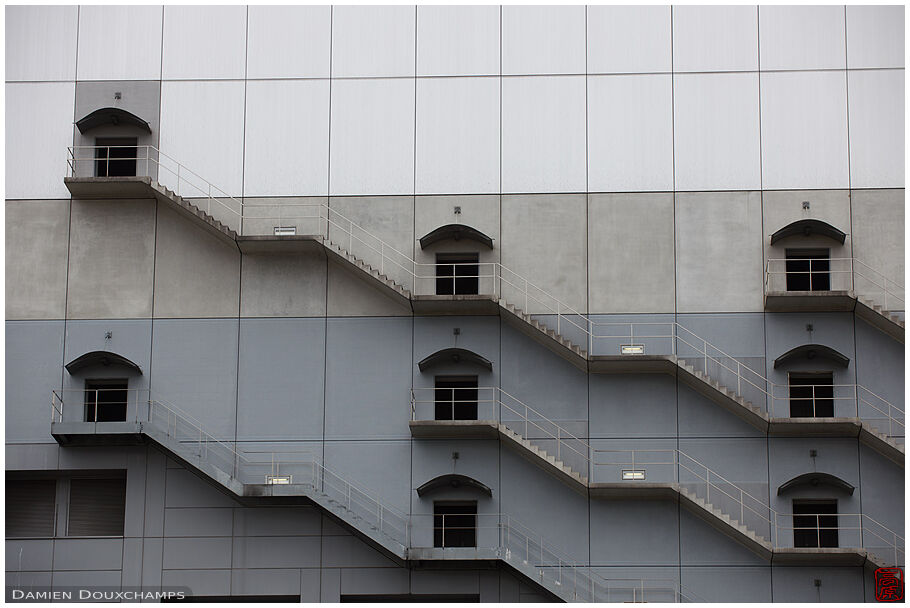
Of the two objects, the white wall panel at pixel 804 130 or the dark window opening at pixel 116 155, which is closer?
the white wall panel at pixel 804 130

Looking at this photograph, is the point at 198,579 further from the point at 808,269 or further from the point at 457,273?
the point at 808,269

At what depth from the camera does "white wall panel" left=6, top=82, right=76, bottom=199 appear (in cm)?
4272

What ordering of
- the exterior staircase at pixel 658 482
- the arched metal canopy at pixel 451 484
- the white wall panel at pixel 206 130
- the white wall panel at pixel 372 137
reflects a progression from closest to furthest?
1. the exterior staircase at pixel 658 482
2. the arched metal canopy at pixel 451 484
3. the white wall panel at pixel 372 137
4. the white wall panel at pixel 206 130

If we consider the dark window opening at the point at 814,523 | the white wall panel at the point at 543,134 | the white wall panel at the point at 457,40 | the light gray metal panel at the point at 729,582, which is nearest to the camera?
the light gray metal panel at the point at 729,582

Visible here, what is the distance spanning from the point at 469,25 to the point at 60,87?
14.0 meters

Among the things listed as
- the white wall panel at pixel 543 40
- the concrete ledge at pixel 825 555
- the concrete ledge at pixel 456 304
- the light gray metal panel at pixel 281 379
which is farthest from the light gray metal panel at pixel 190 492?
the concrete ledge at pixel 825 555

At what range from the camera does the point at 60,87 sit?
1714 inches

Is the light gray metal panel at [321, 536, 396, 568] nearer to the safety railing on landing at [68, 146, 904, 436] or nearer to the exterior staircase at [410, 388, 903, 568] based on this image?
the exterior staircase at [410, 388, 903, 568]

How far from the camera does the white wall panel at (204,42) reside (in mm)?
43469

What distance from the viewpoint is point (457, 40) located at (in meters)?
43.3

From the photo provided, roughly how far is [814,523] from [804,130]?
1263cm

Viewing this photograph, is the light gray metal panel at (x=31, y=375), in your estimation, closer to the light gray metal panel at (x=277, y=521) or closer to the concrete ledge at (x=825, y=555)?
the light gray metal panel at (x=277, y=521)

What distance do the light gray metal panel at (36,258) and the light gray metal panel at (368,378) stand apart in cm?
911

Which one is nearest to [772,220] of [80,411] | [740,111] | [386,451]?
[740,111]
